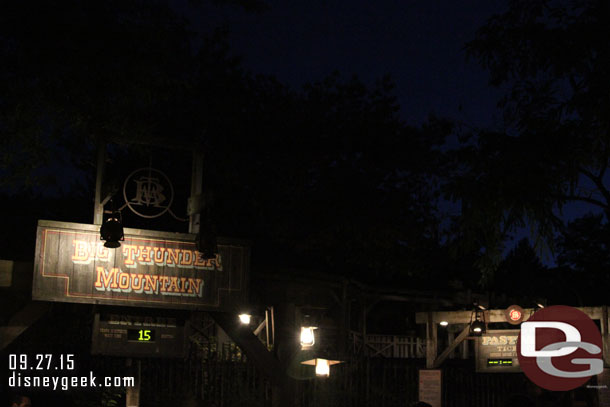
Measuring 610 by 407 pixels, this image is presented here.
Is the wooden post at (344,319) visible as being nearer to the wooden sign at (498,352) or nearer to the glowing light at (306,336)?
the glowing light at (306,336)

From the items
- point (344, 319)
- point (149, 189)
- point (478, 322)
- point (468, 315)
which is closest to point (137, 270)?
point (149, 189)

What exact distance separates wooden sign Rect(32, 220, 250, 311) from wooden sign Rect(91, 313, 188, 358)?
36cm

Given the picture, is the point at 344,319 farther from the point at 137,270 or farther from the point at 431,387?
the point at 137,270

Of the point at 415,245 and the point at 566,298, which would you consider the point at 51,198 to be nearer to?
the point at 415,245

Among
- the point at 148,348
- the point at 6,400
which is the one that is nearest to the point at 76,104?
the point at 148,348

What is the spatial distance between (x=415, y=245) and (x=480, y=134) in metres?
9.91

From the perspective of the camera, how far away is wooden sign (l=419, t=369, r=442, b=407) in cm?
1494

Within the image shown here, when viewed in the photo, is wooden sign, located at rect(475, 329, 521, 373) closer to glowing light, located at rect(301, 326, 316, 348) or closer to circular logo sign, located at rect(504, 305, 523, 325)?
circular logo sign, located at rect(504, 305, 523, 325)

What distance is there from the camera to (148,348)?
1195cm

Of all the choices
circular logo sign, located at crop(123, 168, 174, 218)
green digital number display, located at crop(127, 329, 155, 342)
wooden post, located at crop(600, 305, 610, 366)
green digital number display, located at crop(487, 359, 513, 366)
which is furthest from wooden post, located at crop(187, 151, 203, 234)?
wooden post, located at crop(600, 305, 610, 366)

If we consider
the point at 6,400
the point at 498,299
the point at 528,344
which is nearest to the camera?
the point at 6,400

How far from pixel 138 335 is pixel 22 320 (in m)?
1.77

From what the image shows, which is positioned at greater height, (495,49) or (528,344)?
(495,49)

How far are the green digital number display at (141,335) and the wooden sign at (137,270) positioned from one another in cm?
47
